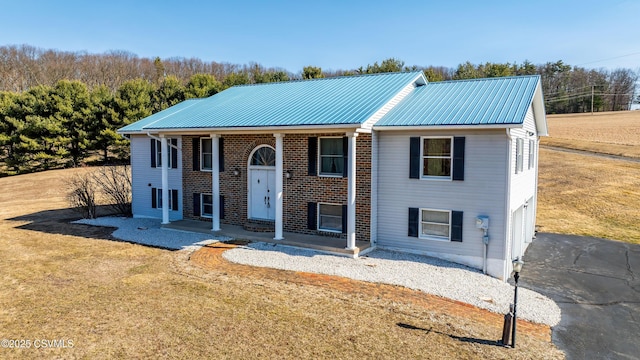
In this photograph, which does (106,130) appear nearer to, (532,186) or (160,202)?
(160,202)

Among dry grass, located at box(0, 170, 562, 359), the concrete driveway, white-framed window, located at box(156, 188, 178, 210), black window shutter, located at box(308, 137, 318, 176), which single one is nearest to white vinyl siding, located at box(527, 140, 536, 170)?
the concrete driveway

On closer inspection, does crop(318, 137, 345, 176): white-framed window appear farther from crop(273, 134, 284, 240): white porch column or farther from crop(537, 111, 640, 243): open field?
crop(537, 111, 640, 243): open field

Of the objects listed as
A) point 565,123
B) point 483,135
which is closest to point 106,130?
point 483,135

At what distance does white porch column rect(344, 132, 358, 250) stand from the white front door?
390 centimetres

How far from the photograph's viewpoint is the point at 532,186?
1753cm

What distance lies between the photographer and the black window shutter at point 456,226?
41.1 feet

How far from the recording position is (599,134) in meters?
49.2

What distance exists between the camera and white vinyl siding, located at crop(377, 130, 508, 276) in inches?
472

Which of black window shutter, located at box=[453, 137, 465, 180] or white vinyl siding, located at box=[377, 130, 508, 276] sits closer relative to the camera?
white vinyl siding, located at box=[377, 130, 508, 276]

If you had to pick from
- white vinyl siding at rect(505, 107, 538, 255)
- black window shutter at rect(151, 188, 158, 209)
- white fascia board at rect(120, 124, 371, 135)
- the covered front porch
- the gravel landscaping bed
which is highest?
white fascia board at rect(120, 124, 371, 135)

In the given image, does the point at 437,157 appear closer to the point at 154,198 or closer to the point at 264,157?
the point at 264,157

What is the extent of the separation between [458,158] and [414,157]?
51.9 inches

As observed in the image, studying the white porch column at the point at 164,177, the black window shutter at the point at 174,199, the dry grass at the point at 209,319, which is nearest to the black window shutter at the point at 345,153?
the dry grass at the point at 209,319

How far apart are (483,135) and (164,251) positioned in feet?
34.4
